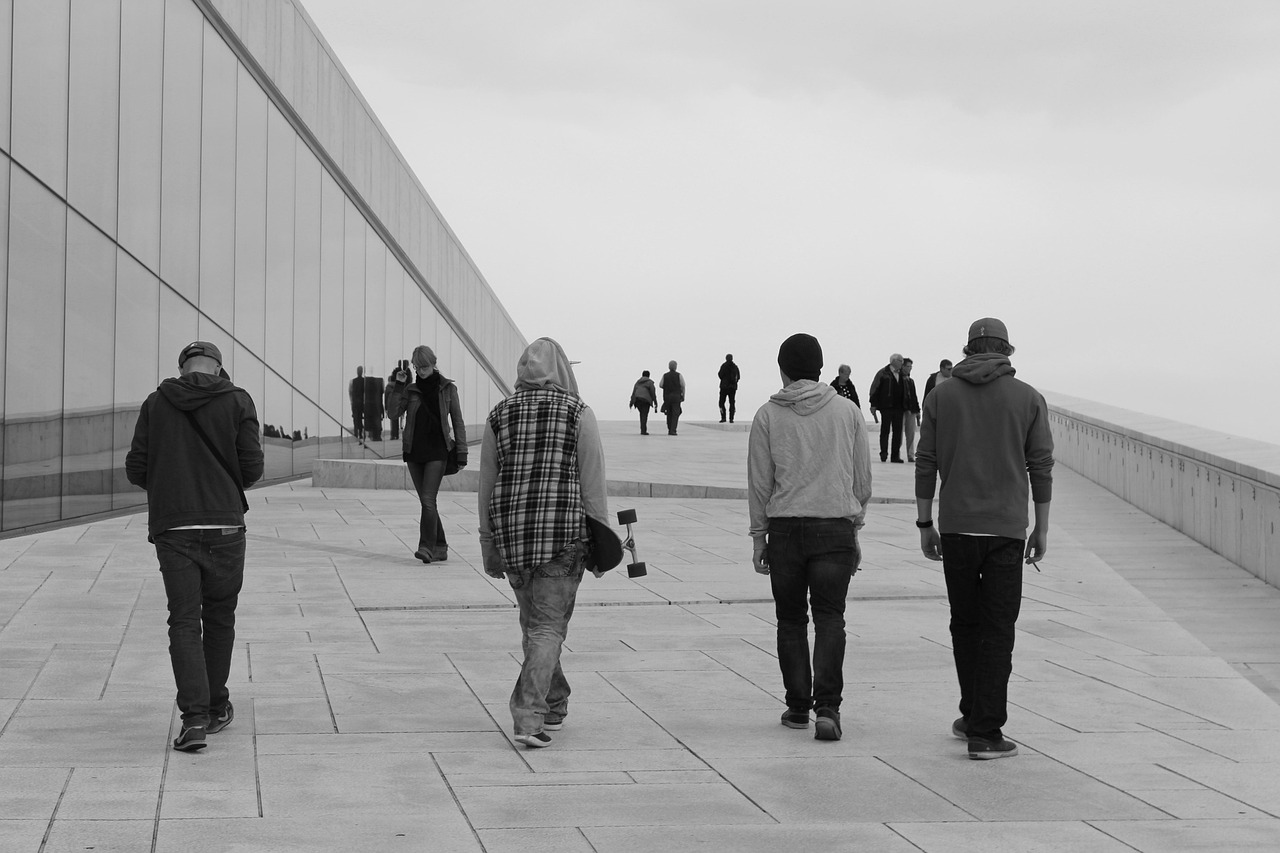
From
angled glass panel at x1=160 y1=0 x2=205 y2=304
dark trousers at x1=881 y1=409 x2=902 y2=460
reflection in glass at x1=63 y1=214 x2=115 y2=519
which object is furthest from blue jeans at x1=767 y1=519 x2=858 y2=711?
dark trousers at x1=881 y1=409 x2=902 y2=460

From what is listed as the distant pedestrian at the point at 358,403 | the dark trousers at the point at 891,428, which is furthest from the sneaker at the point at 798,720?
the distant pedestrian at the point at 358,403

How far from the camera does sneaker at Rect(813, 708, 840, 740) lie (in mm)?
5730

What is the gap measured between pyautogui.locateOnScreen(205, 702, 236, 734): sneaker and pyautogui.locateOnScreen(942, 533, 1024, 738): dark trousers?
118 inches

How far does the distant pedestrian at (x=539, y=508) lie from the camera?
5.62 metres

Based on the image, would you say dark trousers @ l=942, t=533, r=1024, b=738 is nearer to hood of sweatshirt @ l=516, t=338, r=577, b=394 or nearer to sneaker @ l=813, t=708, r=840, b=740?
sneaker @ l=813, t=708, r=840, b=740

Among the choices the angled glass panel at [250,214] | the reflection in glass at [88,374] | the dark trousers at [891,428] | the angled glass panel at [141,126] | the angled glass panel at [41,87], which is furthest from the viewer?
the dark trousers at [891,428]

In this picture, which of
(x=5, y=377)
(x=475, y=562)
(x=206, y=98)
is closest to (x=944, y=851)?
(x=475, y=562)

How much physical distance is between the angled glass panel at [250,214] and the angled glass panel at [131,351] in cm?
306

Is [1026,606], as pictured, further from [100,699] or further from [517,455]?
[100,699]

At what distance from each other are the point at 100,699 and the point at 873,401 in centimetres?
1701

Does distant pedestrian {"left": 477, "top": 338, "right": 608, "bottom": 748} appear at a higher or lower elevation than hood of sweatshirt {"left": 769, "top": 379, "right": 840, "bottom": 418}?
lower

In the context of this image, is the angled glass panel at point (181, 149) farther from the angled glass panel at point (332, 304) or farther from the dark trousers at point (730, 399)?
the dark trousers at point (730, 399)

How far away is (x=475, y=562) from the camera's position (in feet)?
37.9

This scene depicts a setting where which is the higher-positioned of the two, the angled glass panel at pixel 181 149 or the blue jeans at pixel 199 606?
the angled glass panel at pixel 181 149
